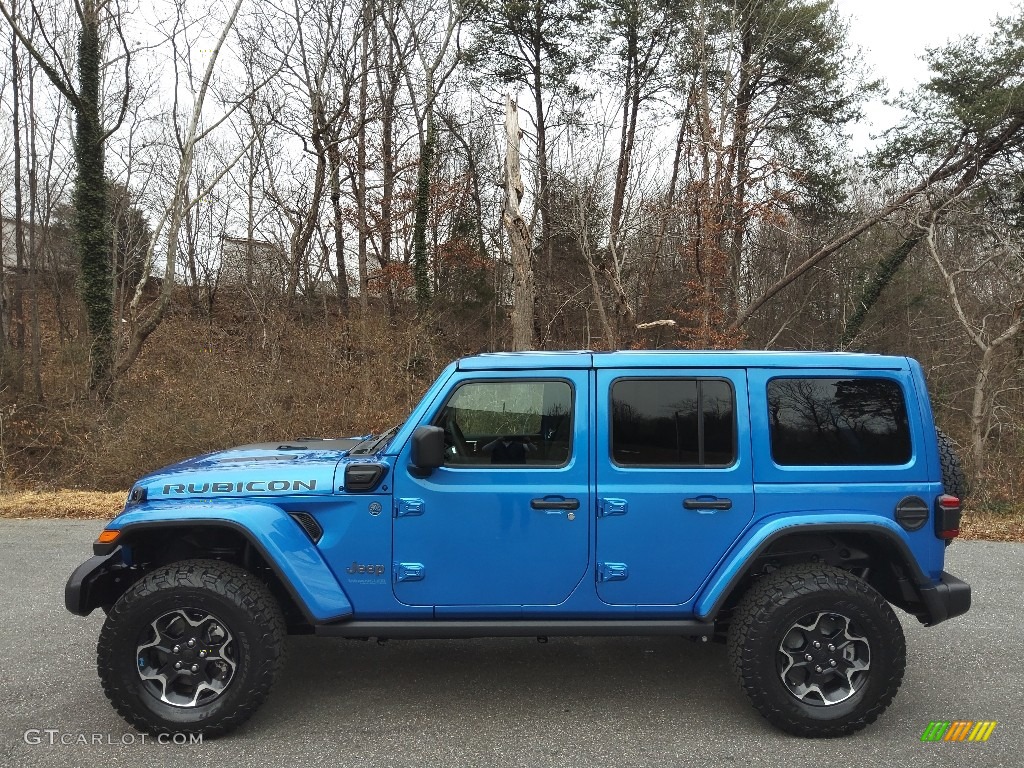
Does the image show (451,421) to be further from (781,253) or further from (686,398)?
(781,253)

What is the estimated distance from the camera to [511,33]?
23766 millimetres

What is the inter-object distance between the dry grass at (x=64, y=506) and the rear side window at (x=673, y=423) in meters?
7.05

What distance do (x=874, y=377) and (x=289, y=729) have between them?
3.44 m

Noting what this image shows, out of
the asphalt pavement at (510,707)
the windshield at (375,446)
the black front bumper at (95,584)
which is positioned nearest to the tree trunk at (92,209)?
the asphalt pavement at (510,707)

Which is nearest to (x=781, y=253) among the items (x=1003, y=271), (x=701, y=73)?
(x=701, y=73)

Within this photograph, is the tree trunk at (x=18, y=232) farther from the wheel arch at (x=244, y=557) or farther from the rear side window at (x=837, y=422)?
the rear side window at (x=837, y=422)

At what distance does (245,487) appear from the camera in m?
3.55

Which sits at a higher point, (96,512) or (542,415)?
(542,415)

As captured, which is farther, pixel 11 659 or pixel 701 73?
pixel 701 73

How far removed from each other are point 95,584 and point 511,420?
7.47 ft

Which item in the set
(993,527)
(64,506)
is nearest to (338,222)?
(64,506)

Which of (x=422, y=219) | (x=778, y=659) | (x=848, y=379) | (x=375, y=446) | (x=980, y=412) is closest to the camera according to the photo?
(x=778, y=659)

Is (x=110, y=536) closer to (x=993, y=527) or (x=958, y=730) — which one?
(x=958, y=730)

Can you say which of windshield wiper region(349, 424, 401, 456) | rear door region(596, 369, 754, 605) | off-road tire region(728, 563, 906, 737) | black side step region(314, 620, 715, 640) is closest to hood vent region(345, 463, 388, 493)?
windshield wiper region(349, 424, 401, 456)
